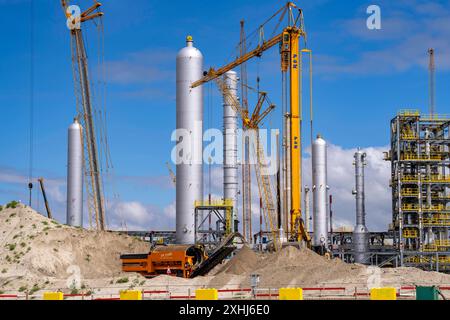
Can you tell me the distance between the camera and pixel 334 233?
132 meters

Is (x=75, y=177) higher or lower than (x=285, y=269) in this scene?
higher

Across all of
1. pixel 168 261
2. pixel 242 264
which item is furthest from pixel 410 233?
pixel 168 261

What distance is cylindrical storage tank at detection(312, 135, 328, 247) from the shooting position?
128125 mm

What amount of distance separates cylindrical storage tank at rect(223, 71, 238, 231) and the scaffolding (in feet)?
89.8

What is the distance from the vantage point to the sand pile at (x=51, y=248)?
87000 mm

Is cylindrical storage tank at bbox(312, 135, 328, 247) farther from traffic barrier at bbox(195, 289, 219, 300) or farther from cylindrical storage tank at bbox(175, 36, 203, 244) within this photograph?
traffic barrier at bbox(195, 289, 219, 300)

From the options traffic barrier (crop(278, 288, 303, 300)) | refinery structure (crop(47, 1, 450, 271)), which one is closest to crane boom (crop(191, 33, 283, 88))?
refinery structure (crop(47, 1, 450, 271))

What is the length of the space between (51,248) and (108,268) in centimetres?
813

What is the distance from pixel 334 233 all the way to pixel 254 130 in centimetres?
2401

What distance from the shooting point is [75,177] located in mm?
130125

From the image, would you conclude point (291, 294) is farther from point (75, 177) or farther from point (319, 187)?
point (75, 177)

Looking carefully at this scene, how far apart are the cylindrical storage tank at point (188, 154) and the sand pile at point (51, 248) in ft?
24.0

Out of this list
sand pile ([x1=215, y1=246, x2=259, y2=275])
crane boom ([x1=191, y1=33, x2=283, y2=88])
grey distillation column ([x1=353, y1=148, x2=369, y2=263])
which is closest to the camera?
sand pile ([x1=215, y1=246, x2=259, y2=275])
